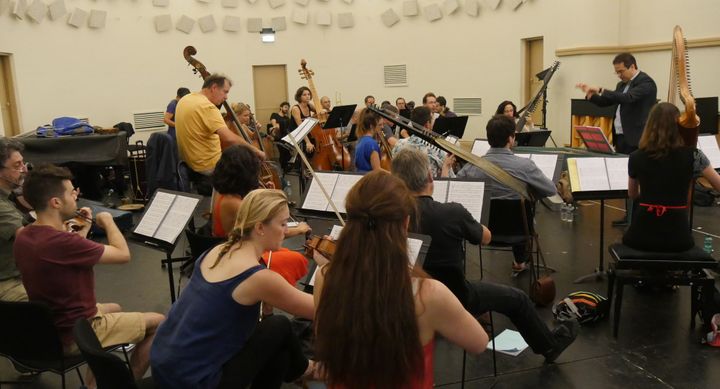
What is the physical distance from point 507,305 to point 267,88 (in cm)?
1153

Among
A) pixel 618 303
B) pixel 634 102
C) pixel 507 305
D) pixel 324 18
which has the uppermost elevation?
pixel 324 18

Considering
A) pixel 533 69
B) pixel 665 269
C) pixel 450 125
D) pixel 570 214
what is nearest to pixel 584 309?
pixel 665 269

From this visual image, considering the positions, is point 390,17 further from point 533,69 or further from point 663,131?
point 663,131

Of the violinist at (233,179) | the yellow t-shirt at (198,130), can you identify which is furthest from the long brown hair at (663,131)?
the yellow t-shirt at (198,130)

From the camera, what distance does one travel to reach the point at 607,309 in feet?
14.1

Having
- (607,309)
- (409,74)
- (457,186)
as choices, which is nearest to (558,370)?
(607,309)

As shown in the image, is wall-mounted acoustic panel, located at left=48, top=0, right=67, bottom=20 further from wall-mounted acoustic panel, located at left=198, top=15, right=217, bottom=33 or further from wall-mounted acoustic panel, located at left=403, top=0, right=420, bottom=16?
wall-mounted acoustic panel, located at left=403, top=0, right=420, bottom=16

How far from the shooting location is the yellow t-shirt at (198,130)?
588 cm

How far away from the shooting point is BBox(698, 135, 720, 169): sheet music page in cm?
588

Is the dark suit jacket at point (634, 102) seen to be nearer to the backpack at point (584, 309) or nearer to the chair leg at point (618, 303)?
the backpack at point (584, 309)

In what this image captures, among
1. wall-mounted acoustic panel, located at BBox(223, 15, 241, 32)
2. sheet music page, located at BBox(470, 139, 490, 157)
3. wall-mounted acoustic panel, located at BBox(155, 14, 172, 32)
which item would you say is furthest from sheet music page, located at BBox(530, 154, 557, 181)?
wall-mounted acoustic panel, located at BBox(223, 15, 241, 32)

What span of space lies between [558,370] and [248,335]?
6.45ft

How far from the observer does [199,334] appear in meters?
2.43

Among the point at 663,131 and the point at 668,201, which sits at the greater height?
the point at 663,131
